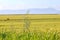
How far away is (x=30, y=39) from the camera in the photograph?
419 centimetres

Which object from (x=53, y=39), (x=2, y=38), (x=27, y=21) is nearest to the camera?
(x=53, y=39)

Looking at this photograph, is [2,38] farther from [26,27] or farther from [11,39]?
[26,27]

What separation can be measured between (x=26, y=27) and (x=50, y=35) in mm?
1411

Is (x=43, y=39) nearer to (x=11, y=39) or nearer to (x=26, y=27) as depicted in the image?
(x=11, y=39)

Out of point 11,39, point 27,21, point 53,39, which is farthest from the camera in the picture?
point 27,21

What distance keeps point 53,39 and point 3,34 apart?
4.58 feet

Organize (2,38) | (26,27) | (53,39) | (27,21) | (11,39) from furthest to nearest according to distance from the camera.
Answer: (26,27) < (27,21) < (2,38) < (11,39) < (53,39)

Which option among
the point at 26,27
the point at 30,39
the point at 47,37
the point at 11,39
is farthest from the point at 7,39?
the point at 26,27

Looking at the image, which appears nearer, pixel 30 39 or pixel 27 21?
pixel 30 39

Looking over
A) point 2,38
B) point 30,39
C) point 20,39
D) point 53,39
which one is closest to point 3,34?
point 2,38

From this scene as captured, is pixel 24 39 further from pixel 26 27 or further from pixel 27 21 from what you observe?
pixel 26 27

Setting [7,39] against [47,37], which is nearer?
[47,37]

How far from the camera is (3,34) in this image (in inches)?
201

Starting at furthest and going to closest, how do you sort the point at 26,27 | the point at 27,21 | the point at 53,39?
the point at 26,27, the point at 27,21, the point at 53,39
